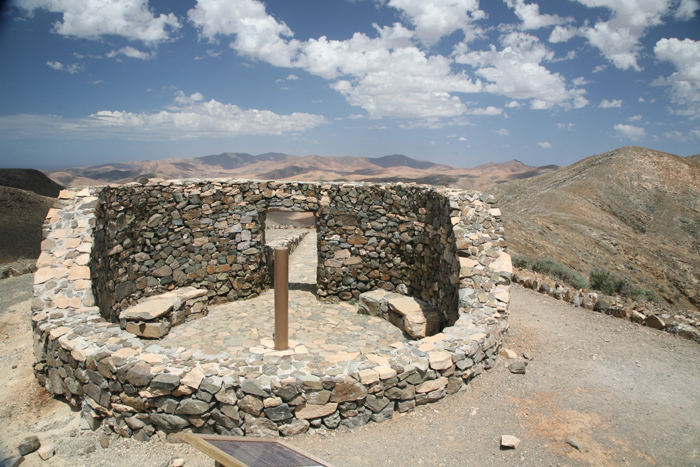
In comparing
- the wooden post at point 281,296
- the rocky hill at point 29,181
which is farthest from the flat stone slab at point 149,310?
the rocky hill at point 29,181

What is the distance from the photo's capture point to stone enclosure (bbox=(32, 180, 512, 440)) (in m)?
4.34

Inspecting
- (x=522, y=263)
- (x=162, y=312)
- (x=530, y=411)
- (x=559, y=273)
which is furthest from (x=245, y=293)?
(x=559, y=273)

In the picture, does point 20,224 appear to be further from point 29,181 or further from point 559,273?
point 559,273

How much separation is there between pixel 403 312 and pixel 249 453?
525cm

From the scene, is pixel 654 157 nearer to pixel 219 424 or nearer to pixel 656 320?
pixel 656 320

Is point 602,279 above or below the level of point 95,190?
below

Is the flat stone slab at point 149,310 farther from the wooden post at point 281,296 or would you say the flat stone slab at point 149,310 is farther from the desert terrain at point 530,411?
the wooden post at point 281,296

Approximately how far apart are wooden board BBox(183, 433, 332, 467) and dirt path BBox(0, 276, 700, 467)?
1499mm

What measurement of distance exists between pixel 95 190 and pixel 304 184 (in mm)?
4539

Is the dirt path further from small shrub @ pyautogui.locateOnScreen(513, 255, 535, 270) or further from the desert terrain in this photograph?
small shrub @ pyautogui.locateOnScreen(513, 255, 535, 270)

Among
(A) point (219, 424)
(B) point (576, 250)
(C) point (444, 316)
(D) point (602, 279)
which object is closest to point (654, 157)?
(B) point (576, 250)

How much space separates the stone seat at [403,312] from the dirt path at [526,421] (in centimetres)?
163

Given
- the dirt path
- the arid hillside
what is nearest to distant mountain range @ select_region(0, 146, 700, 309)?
the arid hillside

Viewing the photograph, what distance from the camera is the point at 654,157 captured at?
35188 mm
